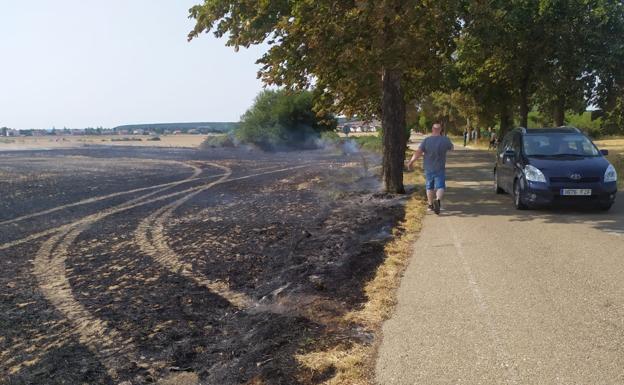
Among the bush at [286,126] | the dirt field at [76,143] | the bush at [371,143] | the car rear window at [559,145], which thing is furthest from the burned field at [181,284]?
the dirt field at [76,143]

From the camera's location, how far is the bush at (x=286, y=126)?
53.2 metres

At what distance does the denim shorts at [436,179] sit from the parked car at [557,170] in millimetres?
1675

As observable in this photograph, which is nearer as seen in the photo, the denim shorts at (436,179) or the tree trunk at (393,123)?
the denim shorts at (436,179)

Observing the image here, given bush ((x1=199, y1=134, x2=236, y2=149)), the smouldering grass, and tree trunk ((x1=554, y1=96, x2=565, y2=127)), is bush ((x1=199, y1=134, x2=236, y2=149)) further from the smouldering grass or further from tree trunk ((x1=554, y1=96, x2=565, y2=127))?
the smouldering grass

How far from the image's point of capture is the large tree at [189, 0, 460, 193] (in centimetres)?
1247

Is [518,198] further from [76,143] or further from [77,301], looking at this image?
[76,143]

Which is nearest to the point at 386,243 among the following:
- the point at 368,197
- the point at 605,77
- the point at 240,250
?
the point at 240,250

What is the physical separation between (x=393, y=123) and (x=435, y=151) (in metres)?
3.48

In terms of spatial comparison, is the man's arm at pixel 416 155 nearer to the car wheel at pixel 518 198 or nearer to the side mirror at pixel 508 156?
the car wheel at pixel 518 198

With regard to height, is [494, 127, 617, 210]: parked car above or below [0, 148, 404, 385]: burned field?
above

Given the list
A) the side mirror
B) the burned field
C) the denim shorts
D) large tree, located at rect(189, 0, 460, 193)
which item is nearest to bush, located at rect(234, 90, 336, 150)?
large tree, located at rect(189, 0, 460, 193)

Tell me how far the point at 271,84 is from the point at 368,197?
4.01 metres

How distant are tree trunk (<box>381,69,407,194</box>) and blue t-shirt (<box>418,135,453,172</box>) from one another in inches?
127

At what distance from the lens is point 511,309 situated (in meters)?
5.35
